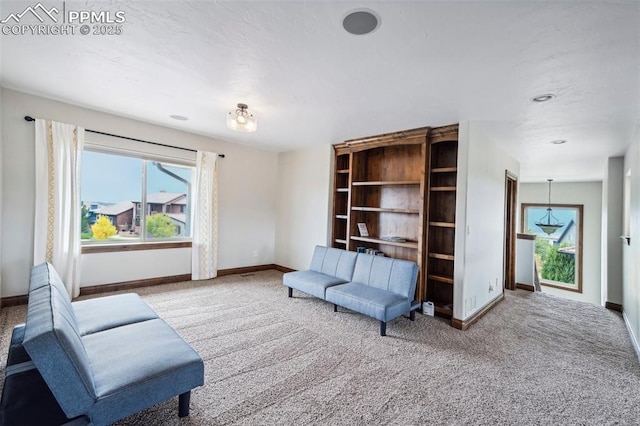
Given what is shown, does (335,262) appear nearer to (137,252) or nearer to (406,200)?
(406,200)

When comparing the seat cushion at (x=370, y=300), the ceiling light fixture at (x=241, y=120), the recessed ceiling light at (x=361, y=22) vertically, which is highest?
the recessed ceiling light at (x=361, y=22)

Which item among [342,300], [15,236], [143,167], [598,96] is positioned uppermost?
[598,96]

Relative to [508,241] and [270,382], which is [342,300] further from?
[508,241]

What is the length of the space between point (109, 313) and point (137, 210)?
8.28 ft

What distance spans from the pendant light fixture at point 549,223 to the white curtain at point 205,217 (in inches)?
342

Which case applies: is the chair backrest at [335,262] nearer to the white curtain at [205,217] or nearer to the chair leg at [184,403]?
the white curtain at [205,217]

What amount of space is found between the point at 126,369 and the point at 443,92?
3.18m

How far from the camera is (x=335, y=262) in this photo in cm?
417

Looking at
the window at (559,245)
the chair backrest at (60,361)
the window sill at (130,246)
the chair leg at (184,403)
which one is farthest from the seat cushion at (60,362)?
the window at (559,245)

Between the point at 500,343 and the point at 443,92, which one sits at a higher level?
the point at 443,92

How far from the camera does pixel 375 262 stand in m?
3.71

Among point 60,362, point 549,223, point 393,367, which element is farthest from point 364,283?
point 549,223

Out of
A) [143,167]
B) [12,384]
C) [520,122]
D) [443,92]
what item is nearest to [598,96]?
[520,122]

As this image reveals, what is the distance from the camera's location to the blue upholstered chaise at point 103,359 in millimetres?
1250
